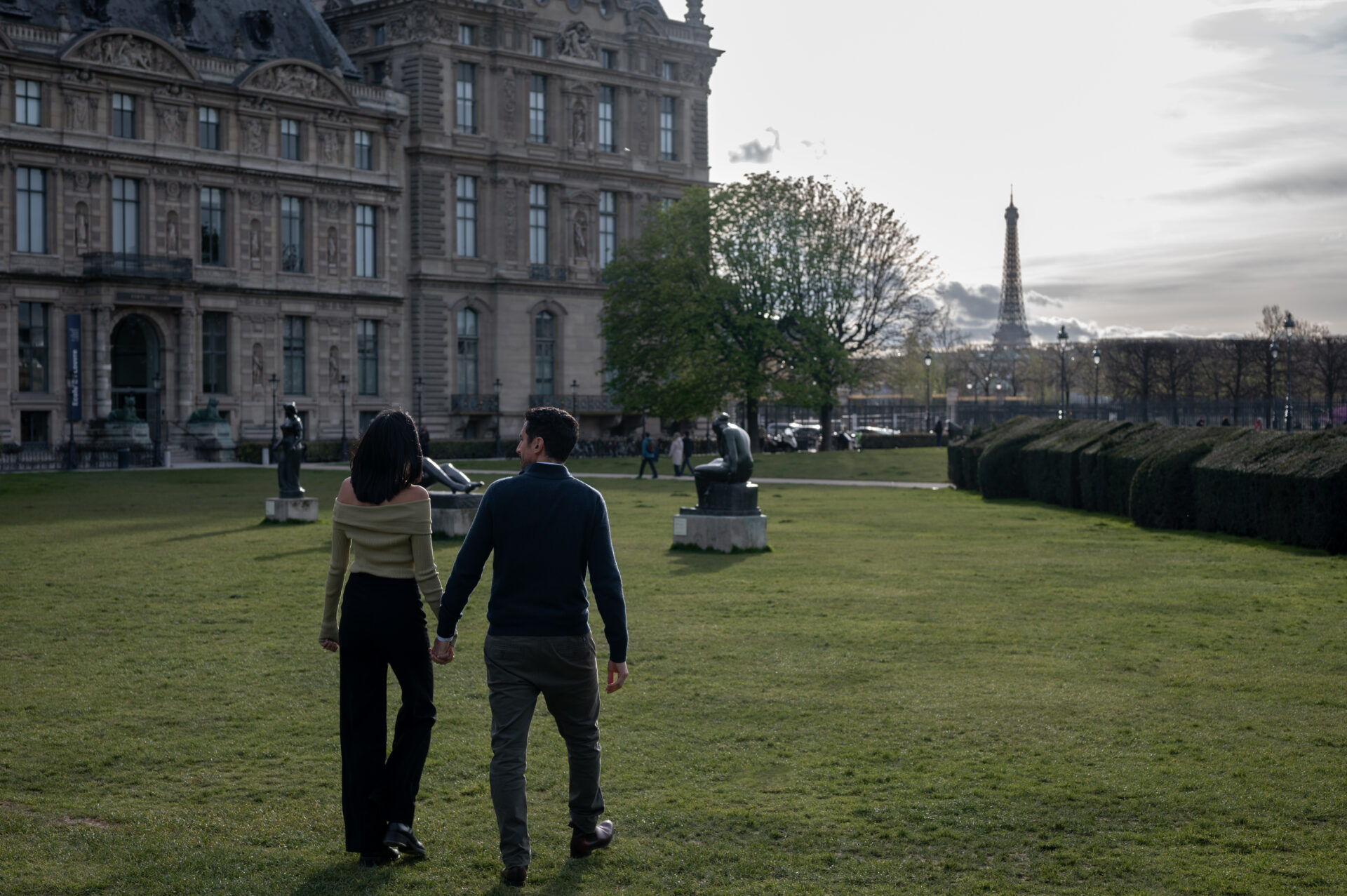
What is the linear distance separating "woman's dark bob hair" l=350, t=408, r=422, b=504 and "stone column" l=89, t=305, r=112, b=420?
180 feet

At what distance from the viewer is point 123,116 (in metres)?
60.1

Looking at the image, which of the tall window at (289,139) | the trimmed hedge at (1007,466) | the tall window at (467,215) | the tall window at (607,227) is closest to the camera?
the trimmed hedge at (1007,466)

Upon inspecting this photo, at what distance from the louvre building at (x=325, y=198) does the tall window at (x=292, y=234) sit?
0.10 meters

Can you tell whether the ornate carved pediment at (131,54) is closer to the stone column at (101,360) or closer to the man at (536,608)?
the stone column at (101,360)

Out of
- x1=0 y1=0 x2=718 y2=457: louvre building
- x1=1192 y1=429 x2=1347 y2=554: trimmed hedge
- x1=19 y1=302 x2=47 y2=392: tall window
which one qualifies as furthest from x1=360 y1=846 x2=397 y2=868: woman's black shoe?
x1=19 y1=302 x2=47 y2=392: tall window

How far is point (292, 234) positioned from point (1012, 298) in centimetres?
13161

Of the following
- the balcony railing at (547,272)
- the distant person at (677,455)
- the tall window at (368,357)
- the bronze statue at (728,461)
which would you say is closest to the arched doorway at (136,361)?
the tall window at (368,357)

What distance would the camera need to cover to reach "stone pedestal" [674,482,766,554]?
22.7 meters

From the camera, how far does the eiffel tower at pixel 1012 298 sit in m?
180

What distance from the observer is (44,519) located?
94.6ft

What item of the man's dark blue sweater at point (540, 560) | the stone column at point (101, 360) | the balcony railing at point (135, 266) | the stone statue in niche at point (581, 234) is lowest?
the man's dark blue sweater at point (540, 560)

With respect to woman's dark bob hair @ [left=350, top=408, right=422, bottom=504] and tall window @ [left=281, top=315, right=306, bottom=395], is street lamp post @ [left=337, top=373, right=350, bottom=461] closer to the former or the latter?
tall window @ [left=281, top=315, right=306, bottom=395]

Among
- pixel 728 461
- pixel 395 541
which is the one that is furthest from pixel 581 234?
pixel 395 541

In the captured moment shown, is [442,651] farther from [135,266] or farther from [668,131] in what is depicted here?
[668,131]
